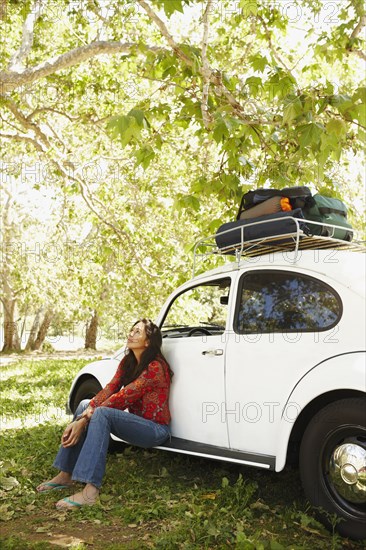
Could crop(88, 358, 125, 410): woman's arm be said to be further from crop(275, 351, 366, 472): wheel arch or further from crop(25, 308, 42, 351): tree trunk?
crop(25, 308, 42, 351): tree trunk

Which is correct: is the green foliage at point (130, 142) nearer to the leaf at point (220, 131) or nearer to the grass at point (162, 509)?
the leaf at point (220, 131)

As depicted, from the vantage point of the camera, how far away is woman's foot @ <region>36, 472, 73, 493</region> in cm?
538

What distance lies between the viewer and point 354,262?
15.3 ft

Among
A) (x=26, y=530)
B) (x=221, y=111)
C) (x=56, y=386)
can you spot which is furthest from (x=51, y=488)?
(x=56, y=386)

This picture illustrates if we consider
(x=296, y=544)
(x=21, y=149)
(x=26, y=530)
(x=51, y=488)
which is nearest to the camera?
(x=296, y=544)

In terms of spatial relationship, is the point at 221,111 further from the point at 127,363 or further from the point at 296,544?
the point at 296,544

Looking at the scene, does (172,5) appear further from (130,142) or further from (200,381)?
(130,142)

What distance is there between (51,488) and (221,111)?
391 cm

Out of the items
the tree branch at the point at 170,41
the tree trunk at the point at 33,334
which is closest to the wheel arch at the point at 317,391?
the tree branch at the point at 170,41

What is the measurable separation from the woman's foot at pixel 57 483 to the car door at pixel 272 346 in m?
1.55

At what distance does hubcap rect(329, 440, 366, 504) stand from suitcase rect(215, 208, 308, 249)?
1.70 m

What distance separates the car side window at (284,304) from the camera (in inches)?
182

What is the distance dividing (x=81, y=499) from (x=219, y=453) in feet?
3.83

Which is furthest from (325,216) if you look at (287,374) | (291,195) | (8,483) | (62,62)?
(62,62)
